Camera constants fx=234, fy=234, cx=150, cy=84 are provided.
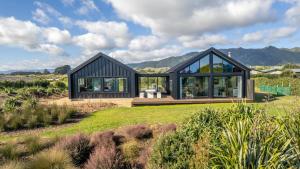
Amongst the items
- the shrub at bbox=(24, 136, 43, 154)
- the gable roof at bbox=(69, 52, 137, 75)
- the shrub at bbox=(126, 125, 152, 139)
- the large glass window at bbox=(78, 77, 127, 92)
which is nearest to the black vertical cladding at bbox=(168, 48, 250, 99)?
the gable roof at bbox=(69, 52, 137, 75)

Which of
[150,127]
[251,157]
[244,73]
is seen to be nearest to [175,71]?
[244,73]

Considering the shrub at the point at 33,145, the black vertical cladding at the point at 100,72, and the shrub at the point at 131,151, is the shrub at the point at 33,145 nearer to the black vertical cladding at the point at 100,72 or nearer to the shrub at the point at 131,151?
the shrub at the point at 131,151

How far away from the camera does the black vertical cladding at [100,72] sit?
2295 cm

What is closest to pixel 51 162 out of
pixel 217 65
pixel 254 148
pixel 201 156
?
pixel 201 156

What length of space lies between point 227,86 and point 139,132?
572 inches

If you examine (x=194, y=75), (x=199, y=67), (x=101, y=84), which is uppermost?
(x=199, y=67)

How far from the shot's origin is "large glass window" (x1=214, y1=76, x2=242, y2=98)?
68.8 feet

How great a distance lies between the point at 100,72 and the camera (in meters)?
23.0

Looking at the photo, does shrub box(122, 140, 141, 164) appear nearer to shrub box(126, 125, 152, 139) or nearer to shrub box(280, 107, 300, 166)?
shrub box(126, 125, 152, 139)

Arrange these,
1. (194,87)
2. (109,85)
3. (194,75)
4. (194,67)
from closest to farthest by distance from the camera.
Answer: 1. (194,75)
2. (194,67)
3. (194,87)
4. (109,85)

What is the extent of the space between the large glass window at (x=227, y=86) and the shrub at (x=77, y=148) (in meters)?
15.9

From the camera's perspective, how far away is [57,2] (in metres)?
16.4

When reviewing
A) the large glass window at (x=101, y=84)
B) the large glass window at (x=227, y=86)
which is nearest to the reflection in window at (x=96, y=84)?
the large glass window at (x=101, y=84)

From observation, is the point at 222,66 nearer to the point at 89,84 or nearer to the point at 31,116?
the point at 89,84
